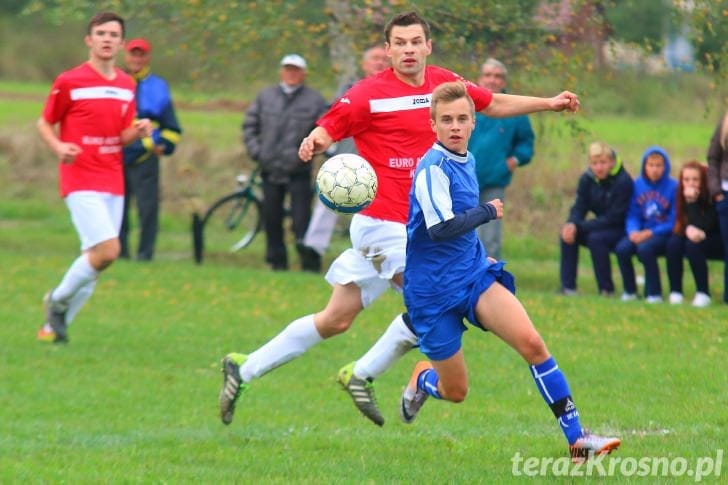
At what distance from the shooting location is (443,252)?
285 inches

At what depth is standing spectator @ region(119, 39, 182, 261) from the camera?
16.0 metres

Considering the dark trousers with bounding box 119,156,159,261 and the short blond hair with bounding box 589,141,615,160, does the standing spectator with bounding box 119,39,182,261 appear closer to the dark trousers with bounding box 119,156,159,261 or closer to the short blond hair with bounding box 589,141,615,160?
the dark trousers with bounding box 119,156,159,261

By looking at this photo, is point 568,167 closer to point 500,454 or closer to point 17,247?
point 17,247

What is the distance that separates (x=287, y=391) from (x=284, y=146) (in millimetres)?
6019

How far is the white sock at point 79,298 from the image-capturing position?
37.4 ft

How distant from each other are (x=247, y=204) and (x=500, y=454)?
11342 mm

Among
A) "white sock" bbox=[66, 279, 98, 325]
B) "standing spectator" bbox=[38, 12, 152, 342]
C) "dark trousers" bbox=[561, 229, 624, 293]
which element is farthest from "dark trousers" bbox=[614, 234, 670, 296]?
"white sock" bbox=[66, 279, 98, 325]

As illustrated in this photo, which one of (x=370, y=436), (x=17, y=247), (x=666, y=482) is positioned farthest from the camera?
(x=17, y=247)

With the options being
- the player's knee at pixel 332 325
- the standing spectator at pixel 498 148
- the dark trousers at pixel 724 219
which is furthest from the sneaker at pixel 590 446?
the standing spectator at pixel 498 148

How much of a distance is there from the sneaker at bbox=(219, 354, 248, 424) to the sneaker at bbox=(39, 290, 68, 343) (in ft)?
11.6

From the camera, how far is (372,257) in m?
8.01

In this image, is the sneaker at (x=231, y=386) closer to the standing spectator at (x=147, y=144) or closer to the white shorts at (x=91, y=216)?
the white shorts at (x=91, y=216)

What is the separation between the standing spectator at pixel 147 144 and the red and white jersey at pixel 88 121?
4.20 metres

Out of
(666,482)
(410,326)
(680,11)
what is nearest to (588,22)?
(680,11)
